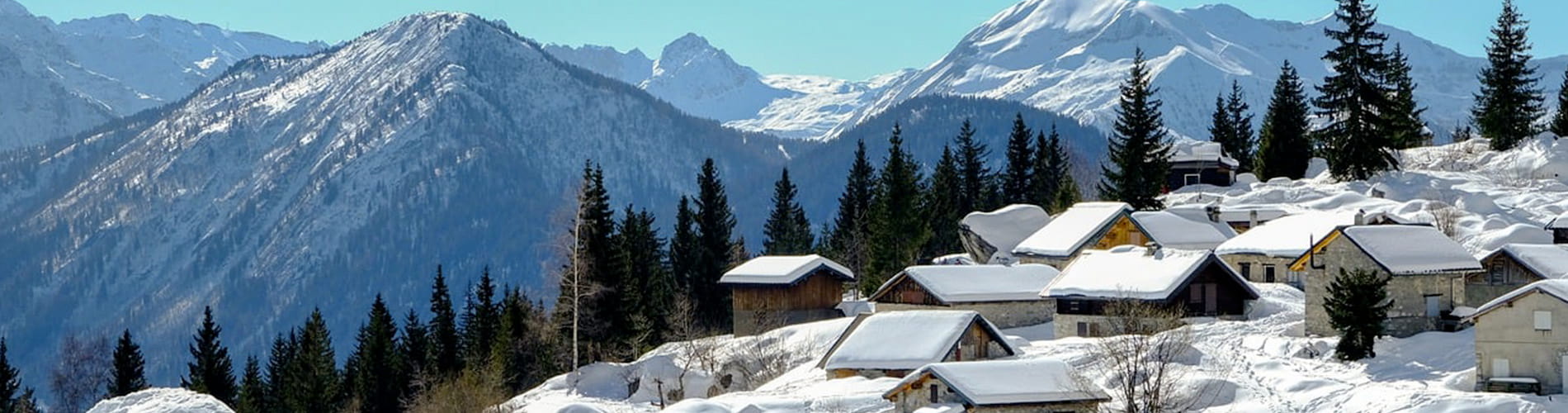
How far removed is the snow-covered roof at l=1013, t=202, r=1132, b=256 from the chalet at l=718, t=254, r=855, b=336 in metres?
9.79

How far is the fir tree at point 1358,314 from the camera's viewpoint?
56.2m

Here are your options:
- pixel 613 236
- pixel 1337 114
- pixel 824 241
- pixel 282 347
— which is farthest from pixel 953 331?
pixel 282 347

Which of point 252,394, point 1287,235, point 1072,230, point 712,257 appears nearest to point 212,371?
point 252,394

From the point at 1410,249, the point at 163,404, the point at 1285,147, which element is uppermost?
the point at 1285,147

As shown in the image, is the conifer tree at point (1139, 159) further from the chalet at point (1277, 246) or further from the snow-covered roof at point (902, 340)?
the snow-covered roof at point (902, 340)

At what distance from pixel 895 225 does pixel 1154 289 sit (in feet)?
109

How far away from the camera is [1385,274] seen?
58.5 m

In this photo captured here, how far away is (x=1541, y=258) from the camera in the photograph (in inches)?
2437

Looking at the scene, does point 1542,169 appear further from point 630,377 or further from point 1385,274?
point 630,377

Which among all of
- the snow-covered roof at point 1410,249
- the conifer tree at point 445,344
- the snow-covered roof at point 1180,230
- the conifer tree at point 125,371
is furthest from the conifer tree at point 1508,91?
the conifer tree at point 125,371

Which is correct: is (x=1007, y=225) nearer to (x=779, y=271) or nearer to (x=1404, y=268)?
(x=779, y=271)

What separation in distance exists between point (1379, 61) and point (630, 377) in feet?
154

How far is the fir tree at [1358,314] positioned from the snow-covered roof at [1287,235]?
14.8 metres

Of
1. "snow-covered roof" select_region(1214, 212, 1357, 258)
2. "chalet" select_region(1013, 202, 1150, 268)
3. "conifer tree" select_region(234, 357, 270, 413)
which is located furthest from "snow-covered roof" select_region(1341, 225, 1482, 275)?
"conifer tree" select_region(234, 357, 270, 413)
